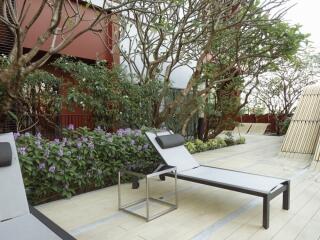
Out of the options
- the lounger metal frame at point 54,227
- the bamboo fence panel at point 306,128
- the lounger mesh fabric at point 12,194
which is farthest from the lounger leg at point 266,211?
the bamboo fence panel at point 306,128

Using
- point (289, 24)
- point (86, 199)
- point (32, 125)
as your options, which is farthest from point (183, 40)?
point (86, 199)

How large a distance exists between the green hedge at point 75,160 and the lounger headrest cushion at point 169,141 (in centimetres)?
37

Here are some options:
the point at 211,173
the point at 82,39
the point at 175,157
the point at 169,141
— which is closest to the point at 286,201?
the point at 211,173

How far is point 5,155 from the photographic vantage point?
2607mm

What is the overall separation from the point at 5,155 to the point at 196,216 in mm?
2317

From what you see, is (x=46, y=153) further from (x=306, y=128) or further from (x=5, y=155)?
(x=306, y=128)

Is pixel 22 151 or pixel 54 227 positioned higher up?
pixel 22 151

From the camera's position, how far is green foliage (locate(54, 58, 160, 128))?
5.39m

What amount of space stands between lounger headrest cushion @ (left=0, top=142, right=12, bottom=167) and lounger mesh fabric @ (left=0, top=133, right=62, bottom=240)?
0.05m

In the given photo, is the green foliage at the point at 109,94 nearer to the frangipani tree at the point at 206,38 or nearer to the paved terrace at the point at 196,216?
the frangipani tree at the point at 206,38

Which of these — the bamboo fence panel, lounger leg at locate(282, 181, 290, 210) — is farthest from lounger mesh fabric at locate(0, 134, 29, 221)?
the bamboo fence panel

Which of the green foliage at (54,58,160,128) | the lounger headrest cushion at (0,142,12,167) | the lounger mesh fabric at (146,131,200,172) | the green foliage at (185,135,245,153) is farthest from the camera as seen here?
the green foliage at (185,135,245,153)

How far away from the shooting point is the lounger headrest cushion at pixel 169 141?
4.10 m

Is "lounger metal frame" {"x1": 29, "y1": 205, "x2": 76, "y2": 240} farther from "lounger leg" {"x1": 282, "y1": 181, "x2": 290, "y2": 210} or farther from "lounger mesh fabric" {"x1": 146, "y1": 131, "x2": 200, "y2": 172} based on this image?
"lounger leg" {"x1": 282, "y1": 181, "x2": 290, "y2": 210}
